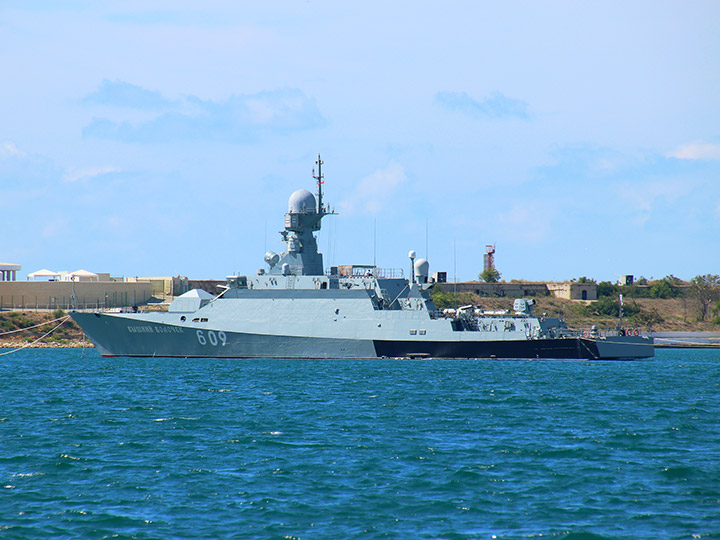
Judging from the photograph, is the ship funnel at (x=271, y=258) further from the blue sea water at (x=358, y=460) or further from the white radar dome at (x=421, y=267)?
the blue sea water at (x=358, y=460)

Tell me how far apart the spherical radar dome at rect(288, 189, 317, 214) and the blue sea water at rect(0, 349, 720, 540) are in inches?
501

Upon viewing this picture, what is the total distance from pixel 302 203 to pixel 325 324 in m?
6.44

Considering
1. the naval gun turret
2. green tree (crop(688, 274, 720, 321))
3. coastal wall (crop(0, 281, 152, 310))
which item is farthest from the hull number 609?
green tree (crop(688, 274, 720, 321))

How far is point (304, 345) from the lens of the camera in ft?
117

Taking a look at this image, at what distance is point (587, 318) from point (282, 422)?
178 feet

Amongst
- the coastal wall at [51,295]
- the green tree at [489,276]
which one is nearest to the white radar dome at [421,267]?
the coastal wall at [51,295]

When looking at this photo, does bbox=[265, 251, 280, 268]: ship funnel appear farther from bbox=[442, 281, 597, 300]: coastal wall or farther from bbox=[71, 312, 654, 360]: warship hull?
bbox=[442, 281, 597, 300]: coastal wall

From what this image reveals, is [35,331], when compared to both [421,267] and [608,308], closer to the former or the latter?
[421,267]

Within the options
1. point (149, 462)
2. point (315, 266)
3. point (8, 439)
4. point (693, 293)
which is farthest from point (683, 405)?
point (693, 293)

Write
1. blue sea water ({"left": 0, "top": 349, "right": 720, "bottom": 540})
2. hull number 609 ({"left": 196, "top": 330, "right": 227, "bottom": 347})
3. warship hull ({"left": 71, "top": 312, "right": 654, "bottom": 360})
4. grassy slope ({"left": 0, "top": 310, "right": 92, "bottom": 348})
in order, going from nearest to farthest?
blue sea water ({"left": 0, "top": 349, "right": 720, "bottom": 540}) < warship hull ({"left": 71, "top": 312, "right": 654, "bottom": 360}) < hull number 609 ({"left": 196, "top": 330, "right": 227, "bottom": 347}) < grassy slope ({"left": 0, "top": 310, "right": 92, "bottom": 348})

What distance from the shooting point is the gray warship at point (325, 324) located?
35031 mm

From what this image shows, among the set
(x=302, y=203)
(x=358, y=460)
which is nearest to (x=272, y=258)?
(x=302, y=203)

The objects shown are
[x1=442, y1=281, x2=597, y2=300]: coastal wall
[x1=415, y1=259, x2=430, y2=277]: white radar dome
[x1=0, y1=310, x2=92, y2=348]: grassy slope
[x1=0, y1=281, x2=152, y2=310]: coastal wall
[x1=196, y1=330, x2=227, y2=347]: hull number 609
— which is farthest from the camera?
[x1=442, y1=281, x2=597, y2=300]: coastal wall

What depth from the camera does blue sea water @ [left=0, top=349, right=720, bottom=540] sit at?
11.0 m
